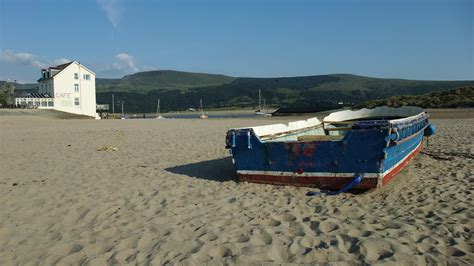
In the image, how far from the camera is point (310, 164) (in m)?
7.25

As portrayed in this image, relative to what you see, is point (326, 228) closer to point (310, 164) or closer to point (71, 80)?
point (310, 164)

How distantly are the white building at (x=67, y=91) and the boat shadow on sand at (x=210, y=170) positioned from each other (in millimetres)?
51727

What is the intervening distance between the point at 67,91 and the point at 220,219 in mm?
57186

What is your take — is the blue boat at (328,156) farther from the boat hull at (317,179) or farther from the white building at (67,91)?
the white building at (67,91)

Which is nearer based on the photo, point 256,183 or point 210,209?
point 210,209

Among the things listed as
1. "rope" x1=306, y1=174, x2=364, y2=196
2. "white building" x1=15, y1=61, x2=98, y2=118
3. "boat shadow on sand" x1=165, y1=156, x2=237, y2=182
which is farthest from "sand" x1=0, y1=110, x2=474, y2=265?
"white building" x1=15, y1=61, x2=98, y2=118

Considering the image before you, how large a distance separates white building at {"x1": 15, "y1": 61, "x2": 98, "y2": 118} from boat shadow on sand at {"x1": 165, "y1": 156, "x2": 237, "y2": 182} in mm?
51727

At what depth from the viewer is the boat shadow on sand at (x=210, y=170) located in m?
8.64

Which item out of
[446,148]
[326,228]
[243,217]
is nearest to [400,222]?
[326,228]

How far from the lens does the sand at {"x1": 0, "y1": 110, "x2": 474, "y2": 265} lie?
4.22 m

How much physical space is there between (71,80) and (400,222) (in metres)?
58.5

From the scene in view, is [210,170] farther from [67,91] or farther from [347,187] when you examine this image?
[67,91]

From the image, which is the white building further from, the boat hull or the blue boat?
the boat hull

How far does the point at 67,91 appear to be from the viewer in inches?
2233
